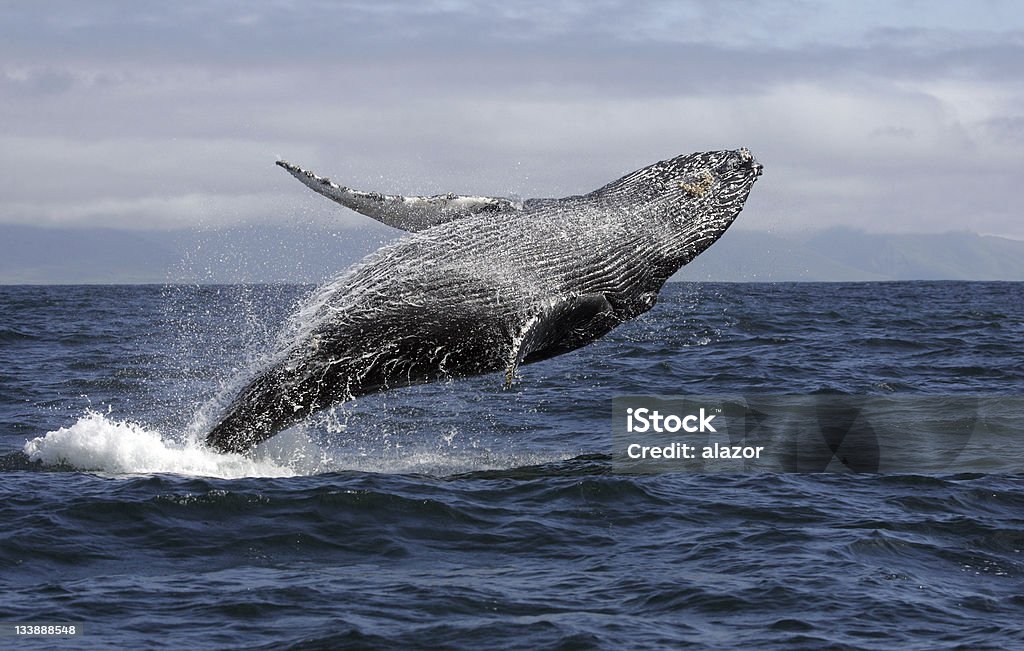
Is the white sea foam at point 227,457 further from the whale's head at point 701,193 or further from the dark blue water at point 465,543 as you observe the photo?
the whale's head at point 701,193

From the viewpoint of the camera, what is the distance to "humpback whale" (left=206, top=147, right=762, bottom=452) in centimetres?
1419

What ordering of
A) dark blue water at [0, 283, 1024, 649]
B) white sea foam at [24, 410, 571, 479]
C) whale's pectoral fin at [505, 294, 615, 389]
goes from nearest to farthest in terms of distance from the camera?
dark blue water at [0, 283, 1024, 649] → whale's pectoral fin at [505, 294, 615, 389] → white sea foam at [24, 410, 571, 479]

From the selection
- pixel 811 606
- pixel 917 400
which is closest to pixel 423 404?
pixel 917 400

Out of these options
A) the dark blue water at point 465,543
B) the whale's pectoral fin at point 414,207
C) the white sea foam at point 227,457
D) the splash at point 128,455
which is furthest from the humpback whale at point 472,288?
the white sea foam at point 227,457

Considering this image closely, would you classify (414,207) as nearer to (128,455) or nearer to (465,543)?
(465,543)

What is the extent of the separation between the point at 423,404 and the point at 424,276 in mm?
13317

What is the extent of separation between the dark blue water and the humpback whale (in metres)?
1.26

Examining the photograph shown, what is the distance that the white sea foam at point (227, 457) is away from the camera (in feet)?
57.6

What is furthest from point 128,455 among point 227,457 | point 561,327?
point 561,327

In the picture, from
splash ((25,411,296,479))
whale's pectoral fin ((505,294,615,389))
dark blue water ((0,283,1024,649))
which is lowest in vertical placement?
dark blue water ((0,283,1024,649))

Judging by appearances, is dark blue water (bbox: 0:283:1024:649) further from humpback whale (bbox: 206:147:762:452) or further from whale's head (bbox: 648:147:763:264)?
whale's head (bbox: 648:147:763:264)

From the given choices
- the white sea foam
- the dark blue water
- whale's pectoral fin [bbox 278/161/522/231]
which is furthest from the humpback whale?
the white sea foam

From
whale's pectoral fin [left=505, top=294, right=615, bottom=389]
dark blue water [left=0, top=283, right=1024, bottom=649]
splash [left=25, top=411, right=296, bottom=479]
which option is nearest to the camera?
dark blue water [left=0, top=283, right=1024, bottom=649]

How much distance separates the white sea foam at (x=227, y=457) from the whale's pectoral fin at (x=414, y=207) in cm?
419
